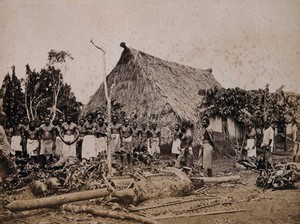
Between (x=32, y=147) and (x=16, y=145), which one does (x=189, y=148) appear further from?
(x=16, y=145)

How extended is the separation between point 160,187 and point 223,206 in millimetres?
931

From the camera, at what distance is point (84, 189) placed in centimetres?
695

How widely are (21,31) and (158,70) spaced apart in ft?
7.26

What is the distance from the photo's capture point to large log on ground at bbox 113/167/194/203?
6.75 meters

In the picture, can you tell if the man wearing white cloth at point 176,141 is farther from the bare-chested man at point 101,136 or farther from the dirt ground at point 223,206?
the bare-chested man at point 101,136

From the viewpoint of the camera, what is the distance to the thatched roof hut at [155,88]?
711cm

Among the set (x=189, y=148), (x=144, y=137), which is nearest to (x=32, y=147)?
(x=144, y=137)

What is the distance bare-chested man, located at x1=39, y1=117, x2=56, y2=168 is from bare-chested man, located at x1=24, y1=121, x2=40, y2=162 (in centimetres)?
8

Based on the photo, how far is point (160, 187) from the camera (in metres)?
6.88

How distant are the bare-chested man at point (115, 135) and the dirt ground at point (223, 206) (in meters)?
0.82

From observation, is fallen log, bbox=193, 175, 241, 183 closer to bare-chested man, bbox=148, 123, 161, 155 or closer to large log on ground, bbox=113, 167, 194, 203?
large log on ground, bbox=113, 167, 194, 203

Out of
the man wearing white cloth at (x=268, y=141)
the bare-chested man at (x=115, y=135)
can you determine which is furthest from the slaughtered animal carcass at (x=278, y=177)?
the bare-chested man at (x=115, y=135)

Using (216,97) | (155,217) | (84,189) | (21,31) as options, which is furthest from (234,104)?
(21,31)

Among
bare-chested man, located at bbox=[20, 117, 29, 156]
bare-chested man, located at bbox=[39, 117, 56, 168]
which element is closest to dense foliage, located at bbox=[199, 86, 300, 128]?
bare-chested man, located at bbox=[39, 117, 56, 168]
